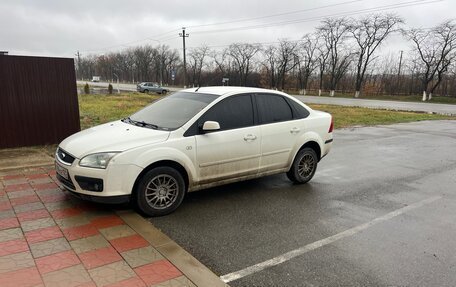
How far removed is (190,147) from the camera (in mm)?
4586

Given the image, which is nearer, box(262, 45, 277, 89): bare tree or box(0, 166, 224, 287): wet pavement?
box(0, 166, 224, 287): wet pavement

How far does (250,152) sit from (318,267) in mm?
2147

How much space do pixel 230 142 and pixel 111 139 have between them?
5.26 ft

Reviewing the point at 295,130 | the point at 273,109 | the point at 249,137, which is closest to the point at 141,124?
the point at 249,137

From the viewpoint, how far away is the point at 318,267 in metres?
3.41

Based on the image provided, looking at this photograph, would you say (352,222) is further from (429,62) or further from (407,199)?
(429,62)

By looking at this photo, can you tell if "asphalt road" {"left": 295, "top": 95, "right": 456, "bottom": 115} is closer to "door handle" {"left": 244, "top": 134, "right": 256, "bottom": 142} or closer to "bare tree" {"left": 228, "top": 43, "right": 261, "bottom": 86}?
Answer: "door handle" {"left": 244, "top": 134, "right": 256, "bottom": 142}

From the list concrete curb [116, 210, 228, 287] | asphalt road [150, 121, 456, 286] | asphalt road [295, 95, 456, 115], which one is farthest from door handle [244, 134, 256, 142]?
asphalt road [295, 95, 456, 115]

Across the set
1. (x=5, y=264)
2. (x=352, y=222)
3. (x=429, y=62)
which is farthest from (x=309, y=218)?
(x=429, y=62)

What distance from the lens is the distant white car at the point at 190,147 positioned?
4152 millimetres

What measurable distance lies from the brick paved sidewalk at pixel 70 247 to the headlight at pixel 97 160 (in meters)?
0.68

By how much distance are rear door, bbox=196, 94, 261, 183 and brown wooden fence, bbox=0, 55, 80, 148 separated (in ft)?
14.9

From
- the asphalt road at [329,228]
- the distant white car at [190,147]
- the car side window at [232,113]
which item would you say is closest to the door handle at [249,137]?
the distant white car at [190,147]

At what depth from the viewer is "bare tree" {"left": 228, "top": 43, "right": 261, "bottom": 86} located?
71250 mm
